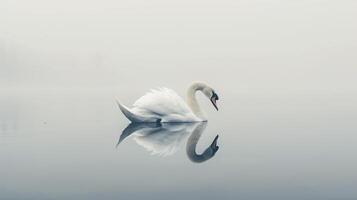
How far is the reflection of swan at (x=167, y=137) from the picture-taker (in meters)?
14.0

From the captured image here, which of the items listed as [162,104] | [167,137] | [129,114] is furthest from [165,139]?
[129,114]

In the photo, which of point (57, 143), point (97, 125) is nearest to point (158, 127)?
point (97, 125)

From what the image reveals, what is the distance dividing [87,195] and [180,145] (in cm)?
630

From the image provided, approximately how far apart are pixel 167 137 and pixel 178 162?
4.59 meters

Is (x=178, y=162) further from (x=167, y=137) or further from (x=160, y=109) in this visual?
(x=160, y=109)

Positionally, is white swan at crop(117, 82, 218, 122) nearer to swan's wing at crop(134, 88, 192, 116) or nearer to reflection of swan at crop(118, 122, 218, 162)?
swan's wing at crop(134, 88, 192, 116)

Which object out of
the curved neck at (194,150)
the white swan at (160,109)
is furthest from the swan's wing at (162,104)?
the curved neck at (194,150)

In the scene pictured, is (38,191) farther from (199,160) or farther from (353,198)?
(353,198)

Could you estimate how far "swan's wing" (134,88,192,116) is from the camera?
1955 centimetres

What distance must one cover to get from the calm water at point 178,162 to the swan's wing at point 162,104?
0.64 metres

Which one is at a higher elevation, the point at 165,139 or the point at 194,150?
the point at 165,139

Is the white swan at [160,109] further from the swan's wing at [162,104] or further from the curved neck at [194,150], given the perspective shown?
the curved neck at [194,150]

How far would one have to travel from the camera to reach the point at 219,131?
1980cm

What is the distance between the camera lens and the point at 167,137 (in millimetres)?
16922
